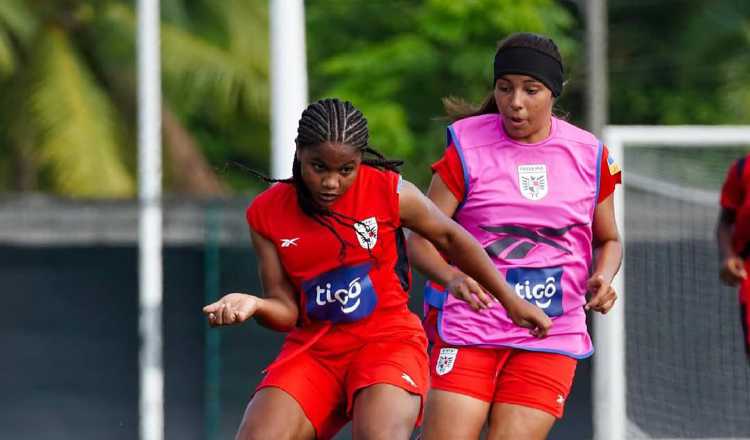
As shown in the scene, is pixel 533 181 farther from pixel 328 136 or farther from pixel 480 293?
pixel 328 136

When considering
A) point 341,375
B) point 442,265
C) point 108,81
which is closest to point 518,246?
point 442,265

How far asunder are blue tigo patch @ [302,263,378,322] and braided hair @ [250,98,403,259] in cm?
9

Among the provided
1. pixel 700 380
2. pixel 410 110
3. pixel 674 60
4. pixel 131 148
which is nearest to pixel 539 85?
pixel 700 380

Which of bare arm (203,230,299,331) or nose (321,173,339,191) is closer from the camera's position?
nose (321,173,339,191)

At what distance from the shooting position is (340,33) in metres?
27.6

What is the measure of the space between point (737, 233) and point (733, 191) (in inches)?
8.9

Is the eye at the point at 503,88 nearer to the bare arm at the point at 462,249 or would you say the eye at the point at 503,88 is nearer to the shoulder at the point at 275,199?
the bare arm at the point at 462,249

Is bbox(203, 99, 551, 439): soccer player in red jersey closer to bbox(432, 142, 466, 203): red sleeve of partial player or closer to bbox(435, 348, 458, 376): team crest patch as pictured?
bbox(435, 348, 458, 376): team crest patch

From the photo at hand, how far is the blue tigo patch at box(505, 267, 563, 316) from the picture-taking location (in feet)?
19.9

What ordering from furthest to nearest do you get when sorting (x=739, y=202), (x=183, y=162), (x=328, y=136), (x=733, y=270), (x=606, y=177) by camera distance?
(x=183, y=162) < (x=739, y=202) < (x=733, y=270) < (x=606, y=177) < (x=328, y=136)

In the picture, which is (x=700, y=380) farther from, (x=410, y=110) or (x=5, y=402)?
(x=410, y=110)

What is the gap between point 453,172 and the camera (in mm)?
6184

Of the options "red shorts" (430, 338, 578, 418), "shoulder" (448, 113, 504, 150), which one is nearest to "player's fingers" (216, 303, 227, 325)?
"red shorts" (430, 338, 578, 418)

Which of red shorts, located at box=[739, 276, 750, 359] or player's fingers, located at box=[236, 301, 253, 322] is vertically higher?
player's fingers, located at box=[236, 301, 253, 322]
